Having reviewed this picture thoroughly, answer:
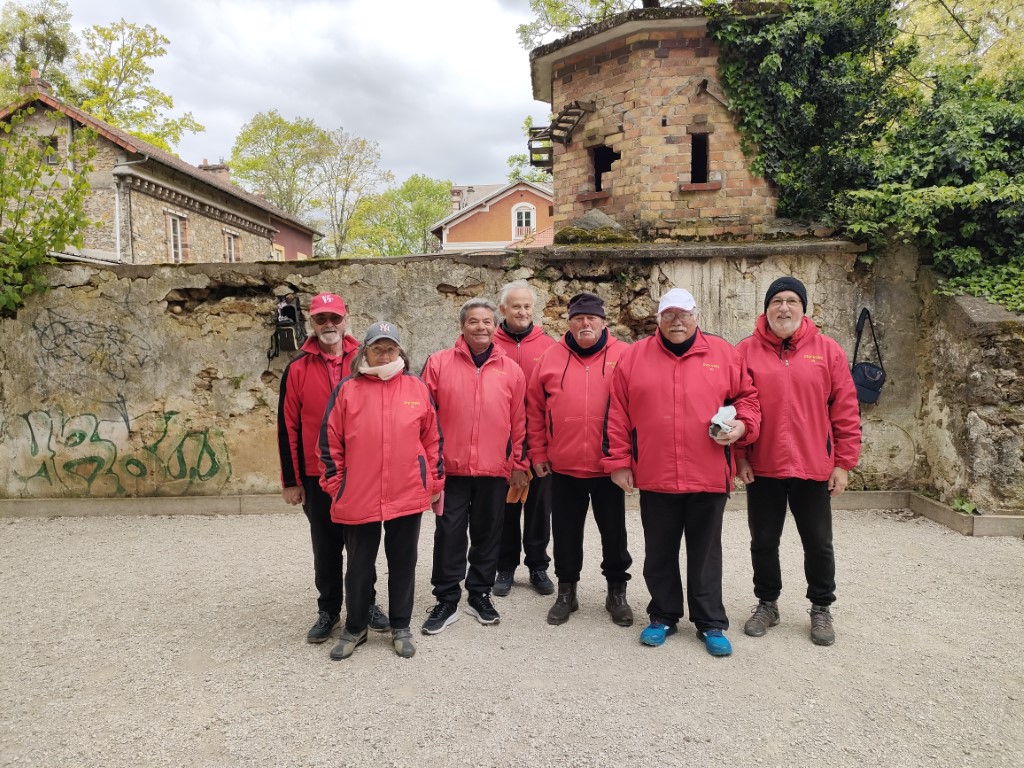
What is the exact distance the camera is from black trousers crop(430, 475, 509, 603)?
385cm

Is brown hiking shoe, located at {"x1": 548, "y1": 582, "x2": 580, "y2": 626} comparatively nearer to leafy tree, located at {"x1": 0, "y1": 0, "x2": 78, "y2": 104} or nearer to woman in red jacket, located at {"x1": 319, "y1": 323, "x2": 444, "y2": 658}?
woman in red jacket, located at {"x1": 319, "y1": 323, "x2": 444, "y2": 658}

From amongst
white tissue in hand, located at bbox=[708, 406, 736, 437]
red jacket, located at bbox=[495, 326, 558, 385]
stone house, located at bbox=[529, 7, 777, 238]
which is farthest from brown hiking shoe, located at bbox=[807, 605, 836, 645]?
stone house, located at bbox=[529, 7, 777, 238]

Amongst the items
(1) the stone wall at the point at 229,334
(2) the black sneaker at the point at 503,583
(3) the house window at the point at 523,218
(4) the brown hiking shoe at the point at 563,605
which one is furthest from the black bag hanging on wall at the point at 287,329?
(3) the house window at the point at 523,218

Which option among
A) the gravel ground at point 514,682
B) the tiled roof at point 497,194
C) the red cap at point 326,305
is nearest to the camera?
the gravel ground at point 514,682

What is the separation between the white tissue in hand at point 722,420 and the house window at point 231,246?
23506 millimetres

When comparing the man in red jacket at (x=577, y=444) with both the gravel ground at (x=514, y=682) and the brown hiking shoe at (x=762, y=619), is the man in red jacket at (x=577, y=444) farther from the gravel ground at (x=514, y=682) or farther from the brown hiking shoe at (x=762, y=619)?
the brown hiking shoe at (x=762, y=619)

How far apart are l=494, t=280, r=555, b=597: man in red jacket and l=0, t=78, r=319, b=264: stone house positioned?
1450 centimetres

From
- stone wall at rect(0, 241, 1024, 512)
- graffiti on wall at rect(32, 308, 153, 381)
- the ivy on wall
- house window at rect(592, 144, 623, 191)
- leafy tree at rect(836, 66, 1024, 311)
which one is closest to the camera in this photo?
leafy tree at rect(836, 66, 1024, 311)

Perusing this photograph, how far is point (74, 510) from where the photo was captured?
6824 mm

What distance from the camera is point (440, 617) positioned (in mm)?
3828

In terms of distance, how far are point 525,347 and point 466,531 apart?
1316 millimetres

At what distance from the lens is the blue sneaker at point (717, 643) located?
134 inches

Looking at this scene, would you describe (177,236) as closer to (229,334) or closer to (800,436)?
(229,334)

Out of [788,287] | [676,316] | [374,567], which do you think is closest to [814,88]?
[788,287]
